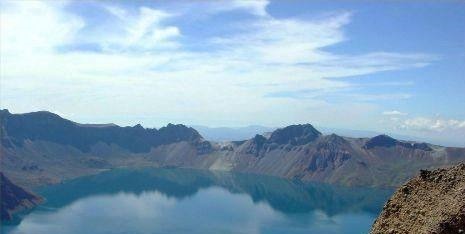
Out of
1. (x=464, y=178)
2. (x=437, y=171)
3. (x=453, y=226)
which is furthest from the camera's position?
(x=437, y=171)

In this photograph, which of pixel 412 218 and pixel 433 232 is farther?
pixel 412 218

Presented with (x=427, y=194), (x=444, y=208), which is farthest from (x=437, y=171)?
(x=444, y=208)

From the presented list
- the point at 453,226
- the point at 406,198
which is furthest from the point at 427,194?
the point at 453,226

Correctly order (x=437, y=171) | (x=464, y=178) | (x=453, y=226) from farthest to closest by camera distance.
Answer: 1. (x=437, y=171)
2. (x=464, y=178)
3. (x=453, y=226)

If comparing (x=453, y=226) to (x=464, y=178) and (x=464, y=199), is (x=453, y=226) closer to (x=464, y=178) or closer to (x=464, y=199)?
(x=464, y=199)

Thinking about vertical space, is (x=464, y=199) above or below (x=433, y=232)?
above

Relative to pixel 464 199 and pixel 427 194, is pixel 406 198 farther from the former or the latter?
pixel 464 199
